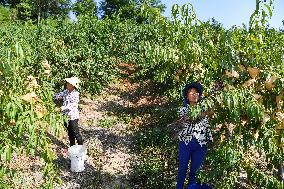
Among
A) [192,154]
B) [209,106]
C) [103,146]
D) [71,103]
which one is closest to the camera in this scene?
[209,106]

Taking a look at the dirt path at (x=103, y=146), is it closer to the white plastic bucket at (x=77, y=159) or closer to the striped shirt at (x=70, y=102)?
the white plastic bucket at (x=77, y=159)

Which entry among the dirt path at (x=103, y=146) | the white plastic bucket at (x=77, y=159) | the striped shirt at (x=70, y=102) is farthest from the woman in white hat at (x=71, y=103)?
the white plastic bucket at (x=77, y=159)

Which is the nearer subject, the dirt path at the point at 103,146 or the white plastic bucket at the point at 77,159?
the dirt path at the point at 103,146

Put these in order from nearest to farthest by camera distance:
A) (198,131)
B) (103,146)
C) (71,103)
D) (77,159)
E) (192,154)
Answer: (198,131) → (192,154) → (77,159) → (71,103) → (103,146)

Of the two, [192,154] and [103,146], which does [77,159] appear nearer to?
[103,146]

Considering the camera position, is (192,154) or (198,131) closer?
(198,131)

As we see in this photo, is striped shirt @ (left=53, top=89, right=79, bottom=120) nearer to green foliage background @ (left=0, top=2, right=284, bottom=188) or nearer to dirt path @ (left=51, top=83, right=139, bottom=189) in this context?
dirt path @ (left=51, top=83, right=139, bottom=189)

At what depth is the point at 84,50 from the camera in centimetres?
1616

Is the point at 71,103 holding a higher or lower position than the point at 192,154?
higher

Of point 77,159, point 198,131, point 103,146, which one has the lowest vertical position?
point 77,159

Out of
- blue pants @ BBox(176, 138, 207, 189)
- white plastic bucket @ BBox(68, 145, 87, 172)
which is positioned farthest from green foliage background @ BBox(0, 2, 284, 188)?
white plastic bucket @ BBox(68, 145, 87, 172)

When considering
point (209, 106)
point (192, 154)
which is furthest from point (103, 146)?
point (209, 106)

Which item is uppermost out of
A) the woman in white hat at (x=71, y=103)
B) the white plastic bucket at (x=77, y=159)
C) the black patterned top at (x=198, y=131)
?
the woman in white hat at (x=71, y=103)

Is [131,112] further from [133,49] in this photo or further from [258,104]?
[258,104]
